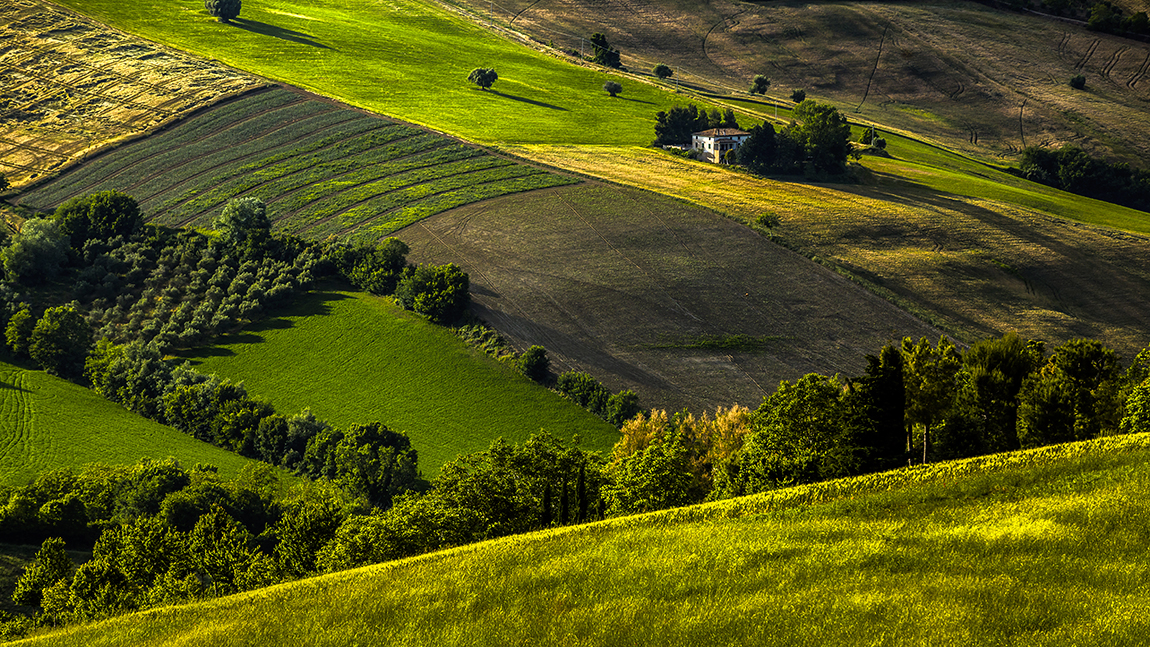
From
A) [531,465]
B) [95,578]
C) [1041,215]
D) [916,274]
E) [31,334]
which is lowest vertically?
[31,334]

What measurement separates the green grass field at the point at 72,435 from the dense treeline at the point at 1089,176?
16714 cm

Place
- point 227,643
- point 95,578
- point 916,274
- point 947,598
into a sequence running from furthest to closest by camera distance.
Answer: point 916,274 → point 95,578 → point 227,643 → point 947,598

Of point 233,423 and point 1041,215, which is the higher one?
point 1041,215

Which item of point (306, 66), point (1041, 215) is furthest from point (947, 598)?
point (306, 66)

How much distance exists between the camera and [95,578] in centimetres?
5556

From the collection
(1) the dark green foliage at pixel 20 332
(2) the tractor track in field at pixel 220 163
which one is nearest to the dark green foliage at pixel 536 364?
(1) the dark green foliage at pixel 20 332

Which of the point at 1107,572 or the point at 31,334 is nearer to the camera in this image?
the point at 1107,572

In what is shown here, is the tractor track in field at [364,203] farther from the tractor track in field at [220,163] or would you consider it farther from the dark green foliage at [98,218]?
the tractor track in field at [220,163]

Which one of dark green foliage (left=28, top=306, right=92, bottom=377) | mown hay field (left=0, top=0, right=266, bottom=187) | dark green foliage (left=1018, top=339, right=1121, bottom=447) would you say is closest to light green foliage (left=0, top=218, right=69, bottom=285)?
dark green foliage (left=28, top=306, right=92, bottom=377)

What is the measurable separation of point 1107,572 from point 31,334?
377 ft

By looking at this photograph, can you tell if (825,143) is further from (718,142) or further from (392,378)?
(392,378)

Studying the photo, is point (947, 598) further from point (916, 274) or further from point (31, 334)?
point (31, 334)

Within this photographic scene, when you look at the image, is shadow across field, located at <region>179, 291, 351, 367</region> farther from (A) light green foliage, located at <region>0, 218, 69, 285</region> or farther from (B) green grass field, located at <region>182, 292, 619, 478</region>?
(A) light green foliage, located at <region>0, 218, 69, 285</region>

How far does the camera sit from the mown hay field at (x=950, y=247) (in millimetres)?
113875
